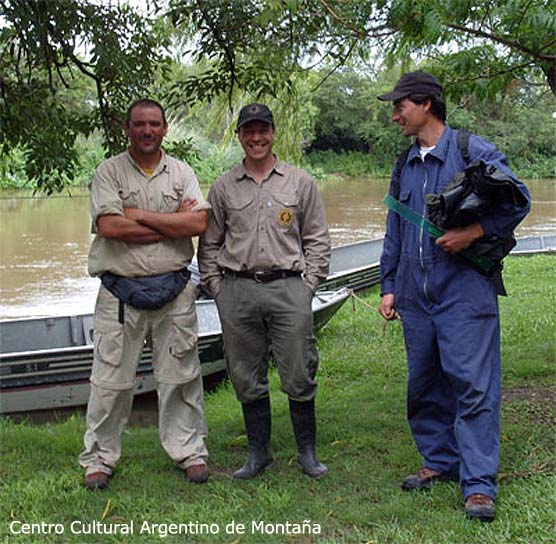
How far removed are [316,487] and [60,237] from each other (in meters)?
17.6

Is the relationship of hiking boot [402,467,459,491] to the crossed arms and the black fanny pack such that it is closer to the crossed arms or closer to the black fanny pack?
the black fanny pack

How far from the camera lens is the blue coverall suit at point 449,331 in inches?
125

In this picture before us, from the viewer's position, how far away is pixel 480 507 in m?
3.07

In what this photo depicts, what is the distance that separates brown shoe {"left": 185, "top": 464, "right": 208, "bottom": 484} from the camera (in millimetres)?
3697

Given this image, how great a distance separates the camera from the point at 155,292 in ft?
11.9

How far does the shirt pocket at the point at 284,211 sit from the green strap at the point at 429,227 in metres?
0.47

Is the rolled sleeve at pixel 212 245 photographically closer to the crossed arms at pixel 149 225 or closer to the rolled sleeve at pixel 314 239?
the crossed arms at pixel 149 225

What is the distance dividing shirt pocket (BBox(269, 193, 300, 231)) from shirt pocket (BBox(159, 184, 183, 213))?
0.45 metres

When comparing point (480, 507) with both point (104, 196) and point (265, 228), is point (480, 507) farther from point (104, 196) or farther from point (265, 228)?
point (104, 196)

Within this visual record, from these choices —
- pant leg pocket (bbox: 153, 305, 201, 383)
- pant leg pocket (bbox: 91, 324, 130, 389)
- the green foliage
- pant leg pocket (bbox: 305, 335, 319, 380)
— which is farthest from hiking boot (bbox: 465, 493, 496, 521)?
the green foliage

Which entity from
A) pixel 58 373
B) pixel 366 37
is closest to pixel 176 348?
pixel 366 37

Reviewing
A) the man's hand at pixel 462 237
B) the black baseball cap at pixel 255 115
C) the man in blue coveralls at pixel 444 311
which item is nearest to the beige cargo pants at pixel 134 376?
the black baseball cap at pixel 255 115

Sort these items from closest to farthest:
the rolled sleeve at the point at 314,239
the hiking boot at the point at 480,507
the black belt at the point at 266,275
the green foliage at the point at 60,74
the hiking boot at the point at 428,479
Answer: the hiking boot at the point at 480,507 < the hiking boot at the point at 428,479 < the black belt at the point at 266,275 < the rolled sleeve at the point at 314,239 < the green foliage at the point at 60,74

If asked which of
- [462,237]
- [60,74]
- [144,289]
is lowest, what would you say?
[144,289]
